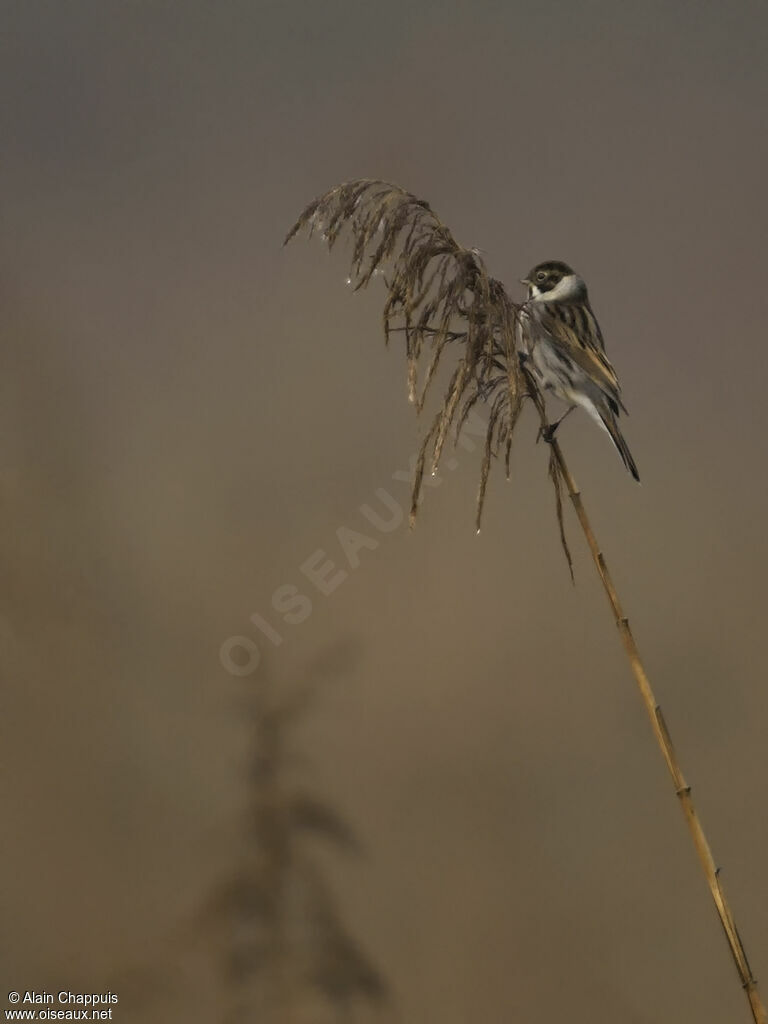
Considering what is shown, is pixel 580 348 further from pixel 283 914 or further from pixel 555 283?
pixel 283 914

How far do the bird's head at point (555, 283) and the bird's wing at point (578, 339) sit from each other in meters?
0.04

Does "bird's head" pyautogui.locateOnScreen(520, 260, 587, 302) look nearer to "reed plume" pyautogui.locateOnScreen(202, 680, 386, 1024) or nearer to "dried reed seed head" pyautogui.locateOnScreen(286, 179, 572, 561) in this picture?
"dried reed seed head" pyautogui.locateOnScreen(286, 179, 572, 561)

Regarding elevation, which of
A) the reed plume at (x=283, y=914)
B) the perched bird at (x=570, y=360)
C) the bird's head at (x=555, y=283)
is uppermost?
the bird's head at (x=555, y=283)

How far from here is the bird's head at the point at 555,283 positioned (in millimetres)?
1395

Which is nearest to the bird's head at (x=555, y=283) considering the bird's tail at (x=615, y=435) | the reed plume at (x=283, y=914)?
the bird's tail at (x=615, y=435)

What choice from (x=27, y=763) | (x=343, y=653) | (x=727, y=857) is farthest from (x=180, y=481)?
(x=727, y=857)

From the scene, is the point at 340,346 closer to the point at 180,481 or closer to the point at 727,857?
the point at 180,481

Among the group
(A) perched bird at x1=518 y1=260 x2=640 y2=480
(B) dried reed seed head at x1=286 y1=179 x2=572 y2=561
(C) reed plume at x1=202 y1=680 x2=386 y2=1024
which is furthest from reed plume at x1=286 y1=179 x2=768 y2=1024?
(C) reed plume at x1=202 y1=680 x2=386 y2=1024

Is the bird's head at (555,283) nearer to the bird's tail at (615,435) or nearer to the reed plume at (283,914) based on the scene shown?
the bird's tail at (615,435)

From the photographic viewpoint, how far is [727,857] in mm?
1633

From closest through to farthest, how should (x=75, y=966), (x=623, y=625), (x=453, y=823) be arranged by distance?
(x=623, y=625)
(x=75, y=966)
(x=453, y=823)

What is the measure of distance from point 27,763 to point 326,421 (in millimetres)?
744

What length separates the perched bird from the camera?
1.30m

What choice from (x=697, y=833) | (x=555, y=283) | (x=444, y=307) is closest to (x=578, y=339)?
(x=555, y=283)
